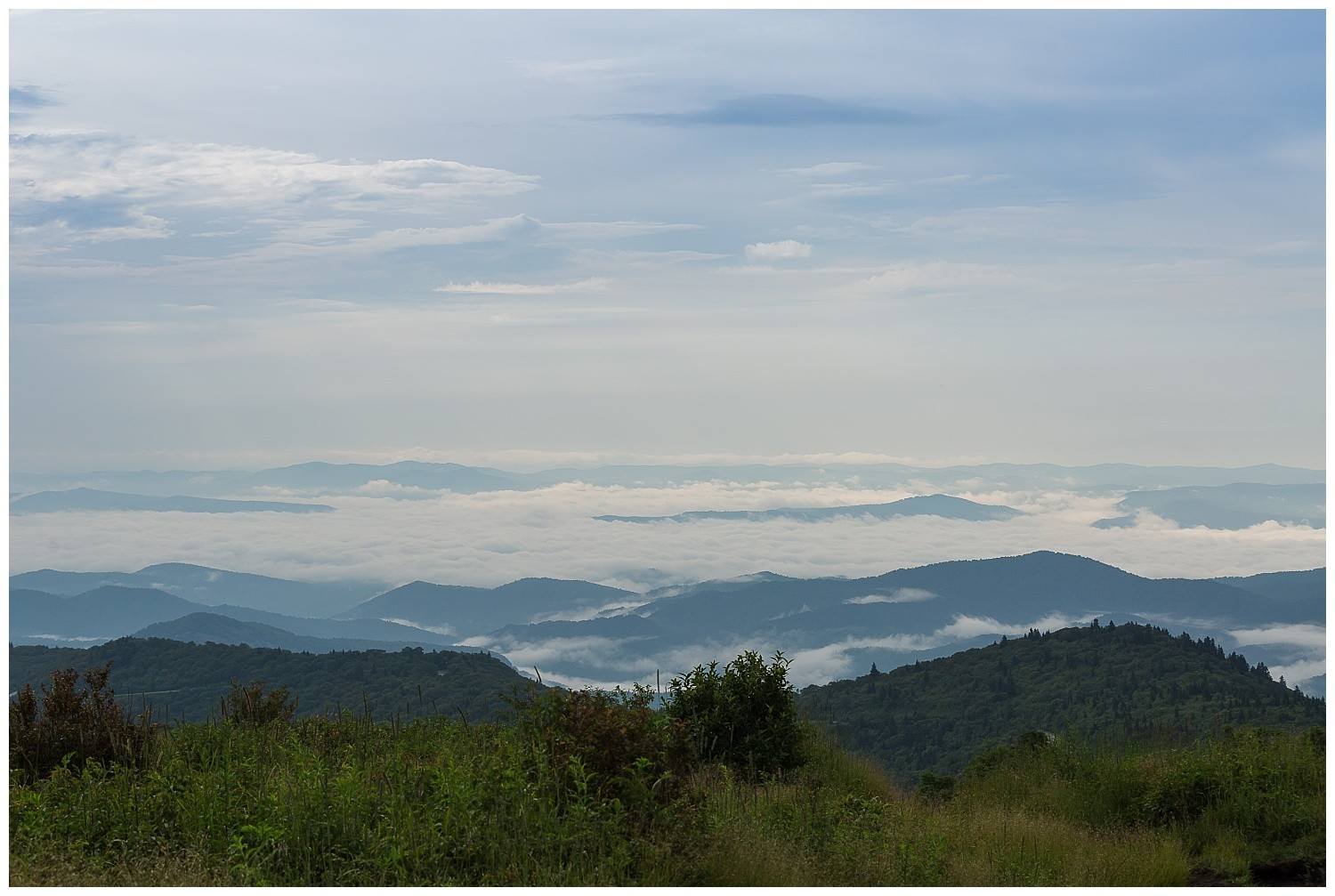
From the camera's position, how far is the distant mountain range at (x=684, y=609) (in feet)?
318

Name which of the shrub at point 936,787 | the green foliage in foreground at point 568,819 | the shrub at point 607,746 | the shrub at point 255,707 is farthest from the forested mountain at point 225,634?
the shrub at point 607,746

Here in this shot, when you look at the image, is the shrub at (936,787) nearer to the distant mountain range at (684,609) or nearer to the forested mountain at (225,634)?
the forested mountain at (225,634)

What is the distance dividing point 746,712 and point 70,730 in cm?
693

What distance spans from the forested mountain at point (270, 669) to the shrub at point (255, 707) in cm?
1711

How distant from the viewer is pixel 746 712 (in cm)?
1246

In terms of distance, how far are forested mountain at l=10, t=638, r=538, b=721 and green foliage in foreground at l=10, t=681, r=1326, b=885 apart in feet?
65.6

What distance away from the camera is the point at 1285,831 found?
9.45m

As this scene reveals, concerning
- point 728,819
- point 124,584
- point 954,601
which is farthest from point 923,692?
point 124,584

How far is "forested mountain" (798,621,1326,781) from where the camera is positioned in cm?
2903

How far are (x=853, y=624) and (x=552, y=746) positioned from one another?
358 ft

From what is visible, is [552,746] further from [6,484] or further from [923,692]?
[923,692]

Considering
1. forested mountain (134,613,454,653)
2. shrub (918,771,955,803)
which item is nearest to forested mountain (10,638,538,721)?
shrub (918,771,955,803)

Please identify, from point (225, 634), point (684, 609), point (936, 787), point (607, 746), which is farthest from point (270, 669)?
point (684, 609)

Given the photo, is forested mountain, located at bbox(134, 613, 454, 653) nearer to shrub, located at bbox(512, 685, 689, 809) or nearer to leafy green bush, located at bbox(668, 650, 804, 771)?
leafy green bush, located at bbox(668, 650, 804, 771)
